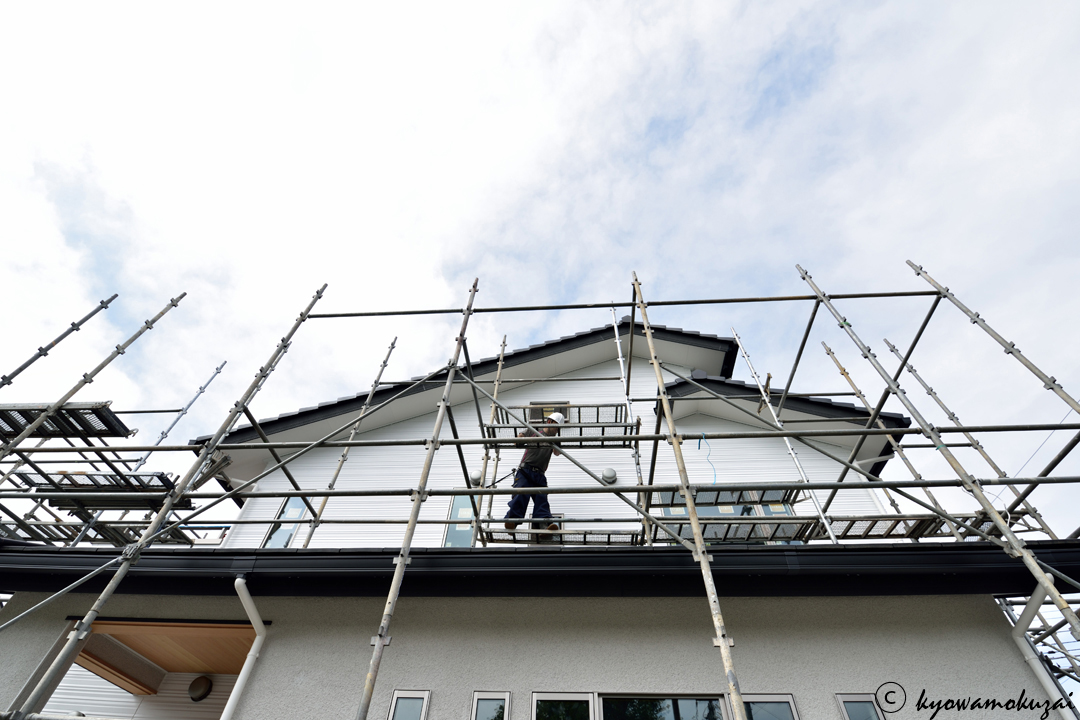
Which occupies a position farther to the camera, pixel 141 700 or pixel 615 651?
pixel 141 700

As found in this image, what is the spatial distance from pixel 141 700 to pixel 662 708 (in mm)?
7403

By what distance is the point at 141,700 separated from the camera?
743 centimetres

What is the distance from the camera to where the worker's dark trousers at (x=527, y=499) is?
21.6 ft

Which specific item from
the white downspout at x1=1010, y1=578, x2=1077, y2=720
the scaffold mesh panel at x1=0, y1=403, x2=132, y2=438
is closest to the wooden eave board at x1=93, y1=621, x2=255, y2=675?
the scaffold mesh panel at x1=0, y1=403, x2=132, y2=438

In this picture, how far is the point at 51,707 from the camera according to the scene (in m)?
7.09

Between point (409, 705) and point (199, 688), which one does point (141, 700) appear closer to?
point (199, 688)

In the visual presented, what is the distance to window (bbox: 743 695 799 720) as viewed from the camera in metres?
4.27

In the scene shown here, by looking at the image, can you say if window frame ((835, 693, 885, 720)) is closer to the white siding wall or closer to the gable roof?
the white siding wall

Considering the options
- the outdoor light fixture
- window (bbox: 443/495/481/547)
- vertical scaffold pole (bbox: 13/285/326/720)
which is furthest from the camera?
window (bbox: 443/495/481/547)

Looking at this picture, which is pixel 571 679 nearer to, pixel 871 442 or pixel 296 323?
pixel 296 323

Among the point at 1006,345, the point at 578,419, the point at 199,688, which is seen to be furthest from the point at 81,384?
the point at 1006,345

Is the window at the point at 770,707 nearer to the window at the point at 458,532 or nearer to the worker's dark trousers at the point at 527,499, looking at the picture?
the worker's dark trousers at the point at 527,499

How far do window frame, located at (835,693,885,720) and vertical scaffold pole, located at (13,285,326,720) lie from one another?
5658 millimetres

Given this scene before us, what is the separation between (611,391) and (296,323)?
5.57 meters
